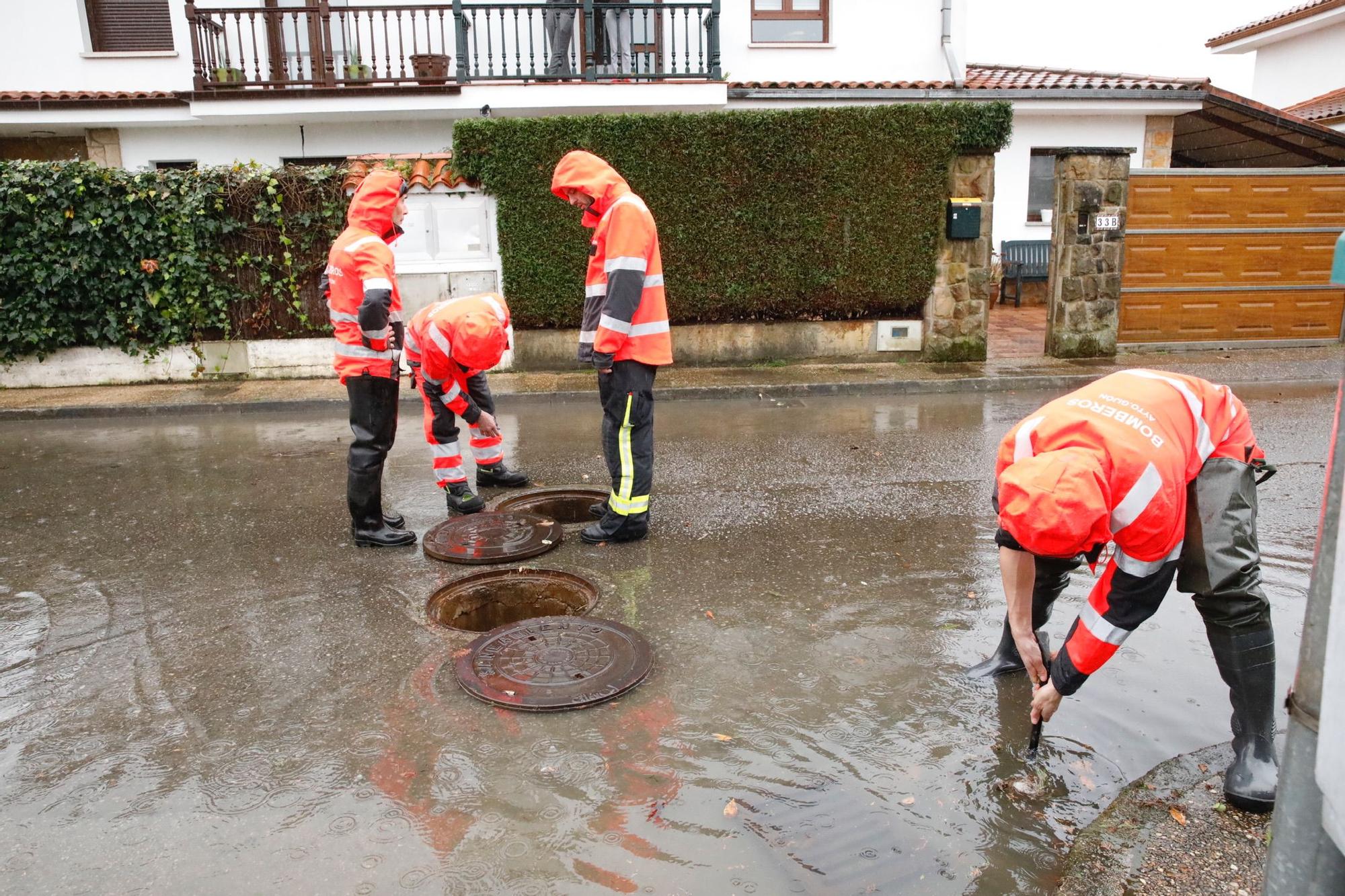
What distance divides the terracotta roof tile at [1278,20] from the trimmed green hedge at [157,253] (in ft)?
64.0

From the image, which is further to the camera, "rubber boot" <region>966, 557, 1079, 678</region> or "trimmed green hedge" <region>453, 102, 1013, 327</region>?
"trimmed green hedge" <region>453, 102, 1013, 327</region>

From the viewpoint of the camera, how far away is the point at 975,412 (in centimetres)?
857

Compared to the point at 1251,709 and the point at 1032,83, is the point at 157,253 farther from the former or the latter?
the point at 1032,83

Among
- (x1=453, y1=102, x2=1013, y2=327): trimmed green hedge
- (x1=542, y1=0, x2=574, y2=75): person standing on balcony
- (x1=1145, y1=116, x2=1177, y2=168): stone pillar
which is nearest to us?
(x1=453, y1=102, x2=1013, y2=327): trimmed green hedge

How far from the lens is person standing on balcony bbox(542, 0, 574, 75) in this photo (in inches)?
557

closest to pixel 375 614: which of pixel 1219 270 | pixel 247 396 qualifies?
pixel 247 396

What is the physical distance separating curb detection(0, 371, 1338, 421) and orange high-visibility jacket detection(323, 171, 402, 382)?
13.5 feet

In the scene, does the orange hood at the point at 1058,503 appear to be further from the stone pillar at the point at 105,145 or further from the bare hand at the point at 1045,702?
the stone pillar at the point at 105,145

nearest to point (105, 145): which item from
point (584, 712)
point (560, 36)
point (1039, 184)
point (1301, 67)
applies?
point (560, 36)

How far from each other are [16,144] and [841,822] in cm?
1731

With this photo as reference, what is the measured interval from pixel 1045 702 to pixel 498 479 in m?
4.21

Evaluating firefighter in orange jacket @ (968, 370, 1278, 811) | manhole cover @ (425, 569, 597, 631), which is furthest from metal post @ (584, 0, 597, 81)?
firefighter in orange jacket @ (968, 370, 1278, 811)

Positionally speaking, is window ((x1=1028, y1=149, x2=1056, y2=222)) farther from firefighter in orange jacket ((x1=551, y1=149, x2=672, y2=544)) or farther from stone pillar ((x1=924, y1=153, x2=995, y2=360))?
firefighter in orange jacket ((x1=551, y1=149, x2=672, y2=544))

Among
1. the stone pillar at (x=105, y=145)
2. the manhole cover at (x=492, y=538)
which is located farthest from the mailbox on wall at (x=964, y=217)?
the stone pillar at (x=105, y=145)
